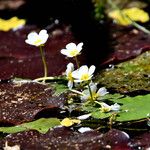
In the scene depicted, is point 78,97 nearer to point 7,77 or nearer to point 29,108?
point 29,108

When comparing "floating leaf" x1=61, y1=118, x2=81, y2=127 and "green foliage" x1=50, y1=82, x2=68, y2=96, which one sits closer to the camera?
"floating leaf" x1=61, y1=118, x2=81, y2=127

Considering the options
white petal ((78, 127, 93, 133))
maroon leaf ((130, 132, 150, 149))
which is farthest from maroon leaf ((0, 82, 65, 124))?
maroon leaf ((130, 132, 150, 149))

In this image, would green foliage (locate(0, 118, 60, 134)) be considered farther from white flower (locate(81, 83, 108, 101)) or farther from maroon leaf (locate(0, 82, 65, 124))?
white flower (locate(81, 83, 108, 101))

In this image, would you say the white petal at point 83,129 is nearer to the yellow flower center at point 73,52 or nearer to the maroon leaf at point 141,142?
the maroon leaf at point 141,142

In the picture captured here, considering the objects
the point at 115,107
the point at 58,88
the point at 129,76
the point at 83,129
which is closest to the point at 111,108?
the point at 115,107

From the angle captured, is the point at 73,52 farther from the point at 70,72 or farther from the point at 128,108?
the point at 128,108

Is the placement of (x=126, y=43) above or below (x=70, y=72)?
below

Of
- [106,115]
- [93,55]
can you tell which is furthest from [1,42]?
[106,115]

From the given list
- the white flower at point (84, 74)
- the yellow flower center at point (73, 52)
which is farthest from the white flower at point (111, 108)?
the yellow flower center at point (73, 52)
